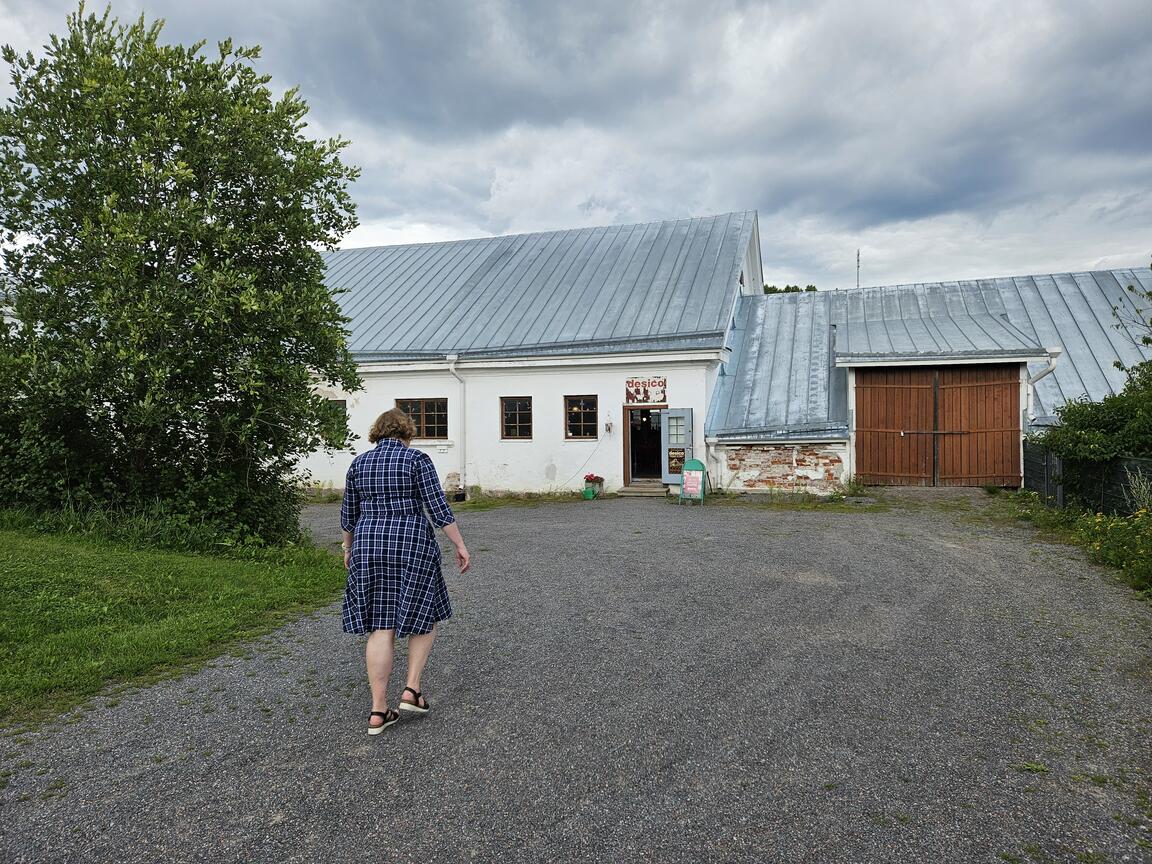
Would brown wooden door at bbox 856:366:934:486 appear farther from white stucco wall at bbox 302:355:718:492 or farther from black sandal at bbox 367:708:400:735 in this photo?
black sandal at bbox 367:708:400:735

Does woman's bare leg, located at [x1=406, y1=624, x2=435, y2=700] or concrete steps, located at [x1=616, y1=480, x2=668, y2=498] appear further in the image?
concrete steps, located at [x1=616, y1=480, x2=668, y2=498]

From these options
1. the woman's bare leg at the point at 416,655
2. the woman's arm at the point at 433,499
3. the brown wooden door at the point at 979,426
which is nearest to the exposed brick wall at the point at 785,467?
the brown wooden door at the point at 979,426

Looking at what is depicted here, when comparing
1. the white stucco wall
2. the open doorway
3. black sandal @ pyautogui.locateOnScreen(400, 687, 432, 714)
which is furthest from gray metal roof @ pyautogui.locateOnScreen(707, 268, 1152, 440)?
black sandal @ pyautogui.locateOnScreen(400, 687, 432, 714)

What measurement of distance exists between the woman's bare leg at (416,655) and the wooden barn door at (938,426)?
14.0 m

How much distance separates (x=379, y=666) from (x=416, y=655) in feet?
0.84

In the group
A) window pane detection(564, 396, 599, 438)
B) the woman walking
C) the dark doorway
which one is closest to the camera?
the woman walking

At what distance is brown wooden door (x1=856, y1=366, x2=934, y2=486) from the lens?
52.3 ft

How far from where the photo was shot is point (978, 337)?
16.2 meters

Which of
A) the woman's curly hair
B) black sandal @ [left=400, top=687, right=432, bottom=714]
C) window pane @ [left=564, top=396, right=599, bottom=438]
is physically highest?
window pane @ [left=564, top=396, right=599, bottom=438]

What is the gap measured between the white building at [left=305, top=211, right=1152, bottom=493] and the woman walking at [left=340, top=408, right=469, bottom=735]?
12168mm

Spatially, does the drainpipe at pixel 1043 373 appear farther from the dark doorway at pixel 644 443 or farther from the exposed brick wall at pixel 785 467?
the dark doorway at pixel 644 443

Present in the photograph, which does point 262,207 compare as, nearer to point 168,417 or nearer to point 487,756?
point 168,417

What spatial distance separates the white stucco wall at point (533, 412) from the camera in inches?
645

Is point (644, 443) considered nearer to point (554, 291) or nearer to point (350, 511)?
point (554, 291)
